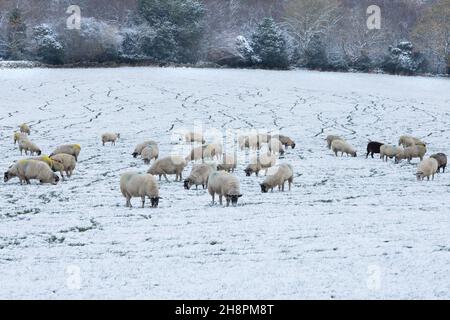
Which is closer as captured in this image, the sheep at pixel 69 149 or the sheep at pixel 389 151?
the sheep at pixel 69 149

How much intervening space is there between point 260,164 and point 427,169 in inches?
209

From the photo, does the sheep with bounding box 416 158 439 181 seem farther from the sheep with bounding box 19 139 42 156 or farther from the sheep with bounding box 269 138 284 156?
the sheep with bounding box 19 139 42 156

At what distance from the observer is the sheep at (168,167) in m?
18.8

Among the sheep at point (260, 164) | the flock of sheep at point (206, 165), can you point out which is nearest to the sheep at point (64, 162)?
the flock of sheep at point (206, 165)

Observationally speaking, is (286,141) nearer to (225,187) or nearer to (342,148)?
(342,148)

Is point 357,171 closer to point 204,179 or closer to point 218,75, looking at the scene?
point 204,179

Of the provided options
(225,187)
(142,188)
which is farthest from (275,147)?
(142,188)

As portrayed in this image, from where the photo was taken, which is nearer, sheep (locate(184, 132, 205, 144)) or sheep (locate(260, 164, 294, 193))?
sheep (locate(260, 164, 294, 193))

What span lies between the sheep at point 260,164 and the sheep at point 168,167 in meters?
2.24

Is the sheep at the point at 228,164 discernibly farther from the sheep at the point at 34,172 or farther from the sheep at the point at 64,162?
the sheep at the point at 34,172

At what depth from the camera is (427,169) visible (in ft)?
63.5

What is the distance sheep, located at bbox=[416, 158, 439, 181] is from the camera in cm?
1928

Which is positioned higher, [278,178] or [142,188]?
[142,188]

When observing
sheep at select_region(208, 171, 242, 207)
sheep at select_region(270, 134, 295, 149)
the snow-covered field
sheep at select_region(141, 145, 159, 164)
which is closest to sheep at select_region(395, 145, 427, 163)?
the snow-covered field
